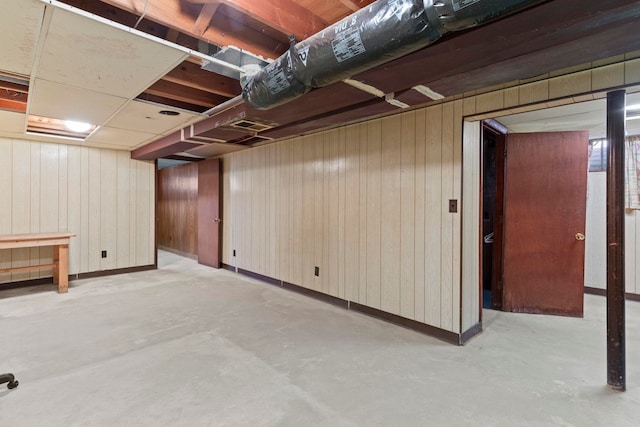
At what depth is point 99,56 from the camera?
2053 millimetres

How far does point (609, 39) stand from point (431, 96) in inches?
40.8

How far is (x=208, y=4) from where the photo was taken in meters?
1.69

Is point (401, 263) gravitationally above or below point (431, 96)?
below

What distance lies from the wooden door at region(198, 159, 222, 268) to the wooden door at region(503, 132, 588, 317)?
15.0 ft

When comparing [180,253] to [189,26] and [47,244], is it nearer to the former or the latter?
[47,244]

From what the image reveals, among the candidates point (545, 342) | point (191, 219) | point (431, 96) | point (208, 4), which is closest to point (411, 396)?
point (545, 342)

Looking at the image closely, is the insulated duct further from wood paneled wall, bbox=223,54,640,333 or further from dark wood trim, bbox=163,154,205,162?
dark wood trim, bbox=163,154,205,162

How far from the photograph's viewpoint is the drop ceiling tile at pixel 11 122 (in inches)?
135

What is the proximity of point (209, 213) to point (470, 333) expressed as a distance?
4.80 meters

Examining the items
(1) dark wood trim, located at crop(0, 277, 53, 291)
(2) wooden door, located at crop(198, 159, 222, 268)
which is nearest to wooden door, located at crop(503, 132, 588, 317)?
(2) wooden door, located at crop(198, 159, 222, 268)

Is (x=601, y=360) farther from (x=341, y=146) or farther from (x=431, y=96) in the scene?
(x=341, y=146)

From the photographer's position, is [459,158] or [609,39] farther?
[459,158]

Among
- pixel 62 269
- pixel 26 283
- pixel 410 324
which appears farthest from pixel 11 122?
pixel 410 324

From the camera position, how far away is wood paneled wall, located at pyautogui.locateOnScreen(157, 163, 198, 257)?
6977mm
